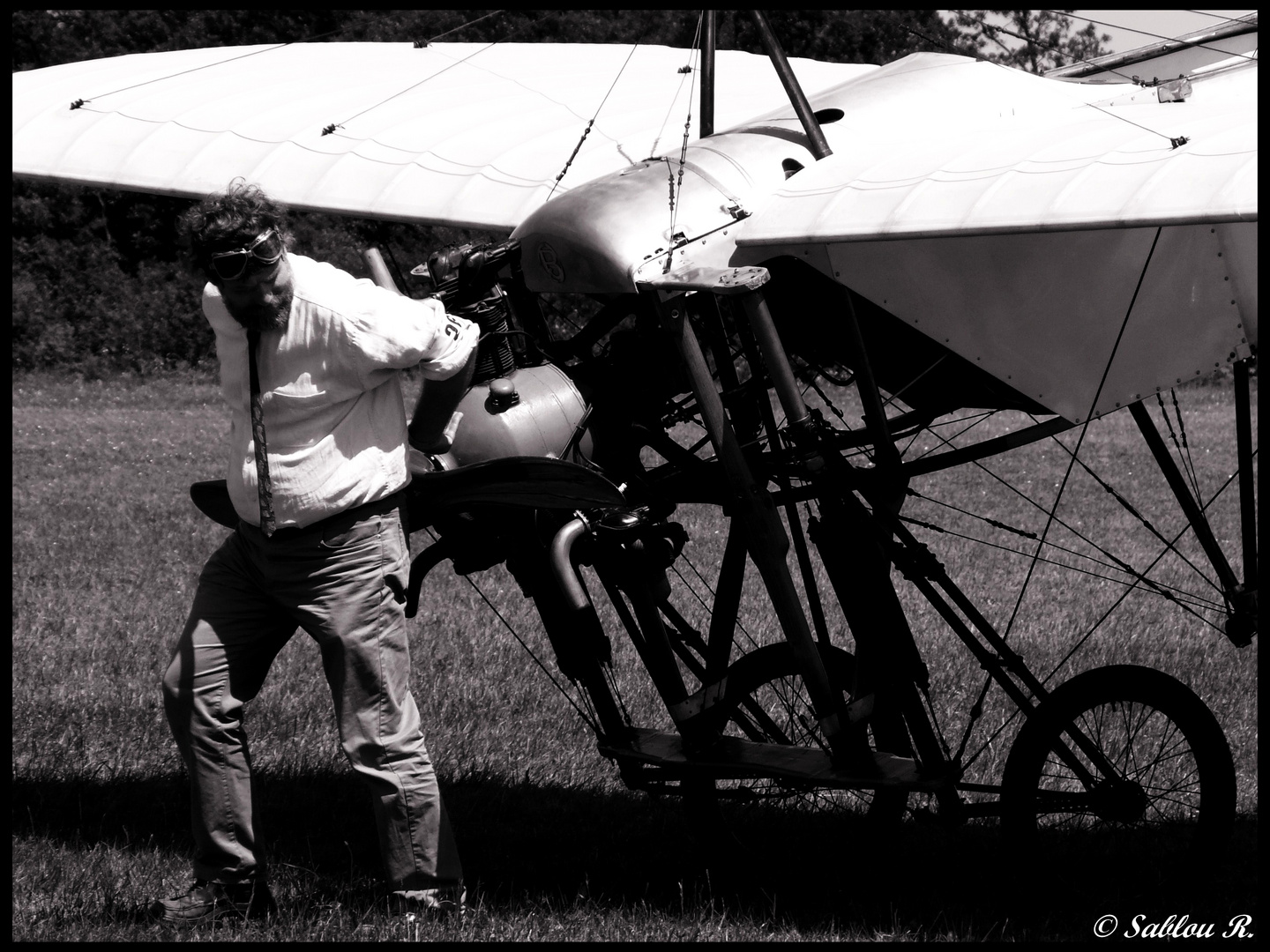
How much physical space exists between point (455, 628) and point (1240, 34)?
5058 mm

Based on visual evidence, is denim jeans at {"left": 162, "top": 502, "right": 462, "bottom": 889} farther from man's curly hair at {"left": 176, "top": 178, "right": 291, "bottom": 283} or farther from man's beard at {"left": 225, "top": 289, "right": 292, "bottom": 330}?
man's curly hair at {"left": 176, "top": 178, "right": 291, "bottom": 283}

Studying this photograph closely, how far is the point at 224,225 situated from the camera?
13.2 feet

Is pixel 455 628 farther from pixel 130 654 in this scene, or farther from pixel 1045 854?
pixel 1045 854

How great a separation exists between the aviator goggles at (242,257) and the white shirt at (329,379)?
118 millimetres

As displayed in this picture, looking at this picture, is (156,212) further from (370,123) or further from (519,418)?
(519,418)

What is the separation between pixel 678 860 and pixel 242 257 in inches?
102

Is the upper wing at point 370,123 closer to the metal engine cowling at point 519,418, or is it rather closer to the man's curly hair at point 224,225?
the metal engine cowling at point 519,418

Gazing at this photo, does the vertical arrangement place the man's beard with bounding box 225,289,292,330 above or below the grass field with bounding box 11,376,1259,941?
above

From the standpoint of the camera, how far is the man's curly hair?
404 centimetres

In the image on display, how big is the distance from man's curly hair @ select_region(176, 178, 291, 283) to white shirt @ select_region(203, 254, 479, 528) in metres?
0.15

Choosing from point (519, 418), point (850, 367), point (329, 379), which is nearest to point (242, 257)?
point (329, 379)

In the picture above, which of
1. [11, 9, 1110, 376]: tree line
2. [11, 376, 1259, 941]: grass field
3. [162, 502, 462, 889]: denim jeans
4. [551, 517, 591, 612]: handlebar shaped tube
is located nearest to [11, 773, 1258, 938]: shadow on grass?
[11, 376, 1259, 941]: grass field

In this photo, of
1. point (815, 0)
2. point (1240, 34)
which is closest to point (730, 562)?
point (815, 0)

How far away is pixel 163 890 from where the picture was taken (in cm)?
475
